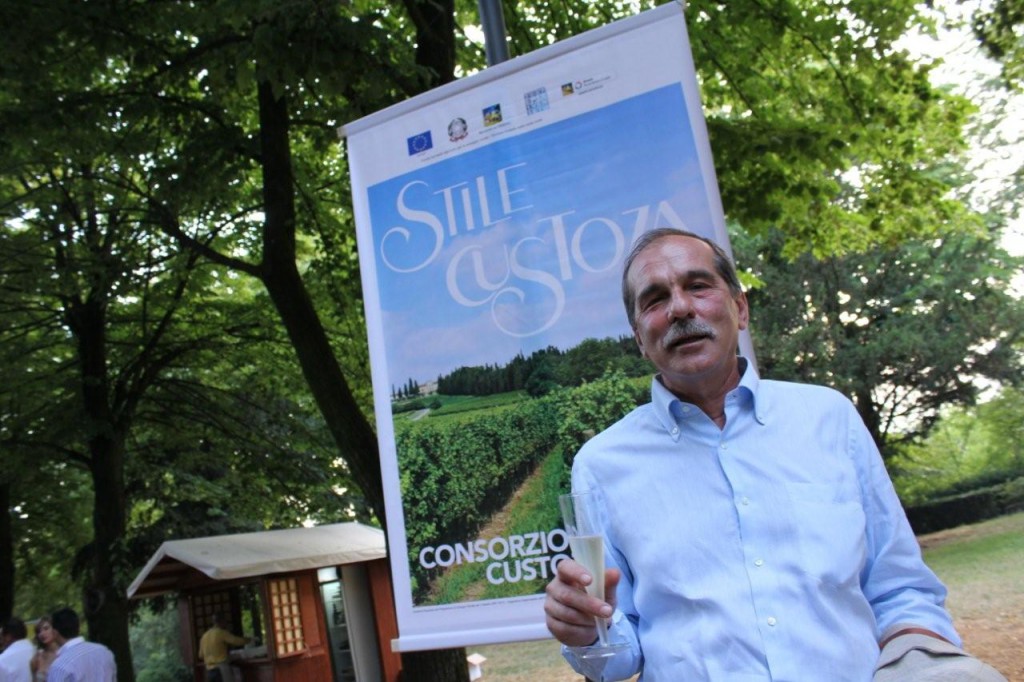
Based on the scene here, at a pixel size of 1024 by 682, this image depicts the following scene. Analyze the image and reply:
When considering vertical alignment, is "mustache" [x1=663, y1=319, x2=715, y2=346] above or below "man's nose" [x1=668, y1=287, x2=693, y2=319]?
below

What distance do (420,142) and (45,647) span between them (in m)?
7.25

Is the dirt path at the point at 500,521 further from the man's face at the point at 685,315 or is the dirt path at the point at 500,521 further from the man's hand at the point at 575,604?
the man's hand at the point at 575,604

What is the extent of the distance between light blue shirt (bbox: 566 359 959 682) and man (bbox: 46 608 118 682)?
800 centimetres

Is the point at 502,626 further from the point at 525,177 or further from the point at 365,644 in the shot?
the point at 365,644

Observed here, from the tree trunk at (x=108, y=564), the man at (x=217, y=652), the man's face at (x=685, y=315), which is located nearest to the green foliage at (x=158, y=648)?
the man at (x=217, y=652)

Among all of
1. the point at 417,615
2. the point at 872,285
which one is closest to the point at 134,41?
the point at 417,615

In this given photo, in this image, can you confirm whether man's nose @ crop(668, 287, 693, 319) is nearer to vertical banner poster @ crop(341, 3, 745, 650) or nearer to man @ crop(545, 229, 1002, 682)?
man @ crop(545, 229, 1002, 682)

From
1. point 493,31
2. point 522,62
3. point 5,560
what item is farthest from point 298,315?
point 5,560

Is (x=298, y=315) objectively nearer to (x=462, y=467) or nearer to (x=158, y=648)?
(x=462, y=467)

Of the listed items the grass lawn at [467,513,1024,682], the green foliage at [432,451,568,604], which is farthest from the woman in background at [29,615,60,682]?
the green foliage at [432,451,568,604]

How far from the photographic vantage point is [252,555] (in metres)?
16.1

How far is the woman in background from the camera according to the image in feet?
31.0

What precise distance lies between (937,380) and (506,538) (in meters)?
25.3

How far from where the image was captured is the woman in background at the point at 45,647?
945cm
